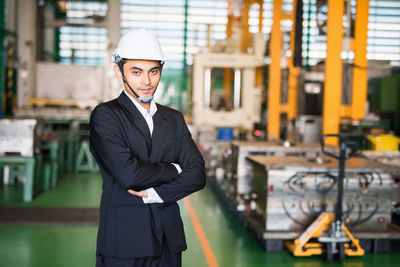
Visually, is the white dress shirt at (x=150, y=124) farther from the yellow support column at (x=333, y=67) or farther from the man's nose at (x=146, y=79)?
the yellow support column at (x=333, y=67)

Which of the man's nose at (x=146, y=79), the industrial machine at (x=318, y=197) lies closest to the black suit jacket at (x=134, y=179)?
the man's nose at (x=146, y=79)

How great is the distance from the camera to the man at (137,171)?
6.57ft

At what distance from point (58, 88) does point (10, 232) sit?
6.73m

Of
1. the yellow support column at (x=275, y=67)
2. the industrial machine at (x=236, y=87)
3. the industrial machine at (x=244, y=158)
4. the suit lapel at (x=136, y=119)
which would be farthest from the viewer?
the industrial machine at (x=236, y=87)

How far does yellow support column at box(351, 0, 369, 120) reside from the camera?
22.8ft

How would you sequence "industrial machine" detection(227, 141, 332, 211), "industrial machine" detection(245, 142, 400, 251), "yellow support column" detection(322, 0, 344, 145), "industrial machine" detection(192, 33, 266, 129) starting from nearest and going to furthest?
"industrial machine" detection(245, 142, 400, 251) < "industrial machine" detection(227, 141, 332, 211) < "yellow support column" detection(322, 0, 344, 145) < "industrial machine" detection(192, 33, 266, 129)

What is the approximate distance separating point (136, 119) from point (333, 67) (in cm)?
501

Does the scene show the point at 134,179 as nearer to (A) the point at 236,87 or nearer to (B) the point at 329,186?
(B) the point at 329,186

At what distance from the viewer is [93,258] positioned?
4188 mm

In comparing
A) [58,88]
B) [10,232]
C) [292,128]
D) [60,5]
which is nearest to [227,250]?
[10,232]

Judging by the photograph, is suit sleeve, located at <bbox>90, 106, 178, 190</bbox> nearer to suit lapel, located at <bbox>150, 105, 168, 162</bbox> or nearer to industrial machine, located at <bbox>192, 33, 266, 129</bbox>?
suit lapel, located at <bbox>150, 105, 168, 162</bbox>

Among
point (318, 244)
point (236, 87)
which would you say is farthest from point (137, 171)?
point (236, 87)

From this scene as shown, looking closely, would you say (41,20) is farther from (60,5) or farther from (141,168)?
(141,168)

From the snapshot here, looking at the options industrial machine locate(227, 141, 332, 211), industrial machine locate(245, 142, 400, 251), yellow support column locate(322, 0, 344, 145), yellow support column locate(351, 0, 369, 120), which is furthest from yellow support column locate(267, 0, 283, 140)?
industrial machine locate(245, 142, 400, 251)
